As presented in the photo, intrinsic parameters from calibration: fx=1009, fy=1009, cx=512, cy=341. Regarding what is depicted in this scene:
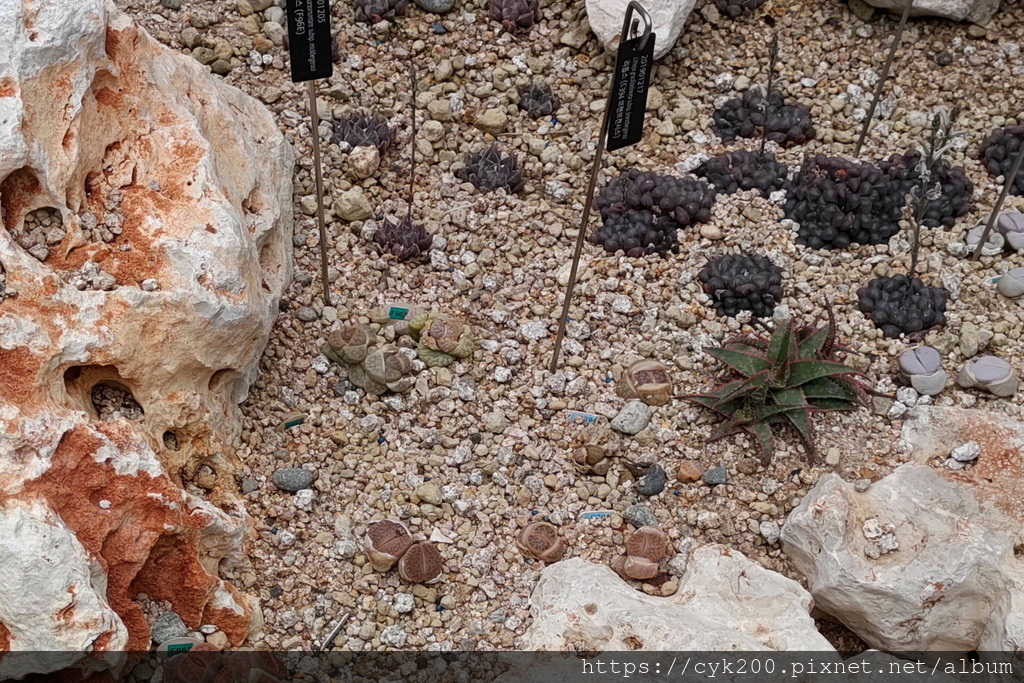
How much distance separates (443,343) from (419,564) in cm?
134

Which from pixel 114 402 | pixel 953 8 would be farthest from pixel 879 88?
pixel 114 402

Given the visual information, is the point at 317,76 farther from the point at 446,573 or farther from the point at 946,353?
the point at 946,353

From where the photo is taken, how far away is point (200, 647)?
459 centimetres

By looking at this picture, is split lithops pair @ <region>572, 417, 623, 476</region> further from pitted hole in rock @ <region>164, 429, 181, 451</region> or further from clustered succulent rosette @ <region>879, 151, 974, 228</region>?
clustered succulent rosette @ <region>879, 151, 974, 228</region>

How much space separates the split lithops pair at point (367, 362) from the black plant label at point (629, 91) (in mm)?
1675

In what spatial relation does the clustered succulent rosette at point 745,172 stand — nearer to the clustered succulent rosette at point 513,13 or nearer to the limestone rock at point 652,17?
the limestone rock at point 652,17

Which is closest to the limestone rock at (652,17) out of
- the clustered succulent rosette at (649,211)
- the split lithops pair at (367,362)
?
the clustered succulent rosette at (649,211)

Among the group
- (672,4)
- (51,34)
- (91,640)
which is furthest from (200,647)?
(672,4)

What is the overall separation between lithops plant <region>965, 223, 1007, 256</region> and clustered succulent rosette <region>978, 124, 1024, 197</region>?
0.58m

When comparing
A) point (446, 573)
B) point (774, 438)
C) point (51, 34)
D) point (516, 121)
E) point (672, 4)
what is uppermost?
point (51, 34)

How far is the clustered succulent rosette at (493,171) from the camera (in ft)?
21.6

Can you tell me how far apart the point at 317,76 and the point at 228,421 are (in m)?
1.88

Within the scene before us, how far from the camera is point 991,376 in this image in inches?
225

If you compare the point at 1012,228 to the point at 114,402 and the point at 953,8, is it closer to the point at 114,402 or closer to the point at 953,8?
the point at 953,8
